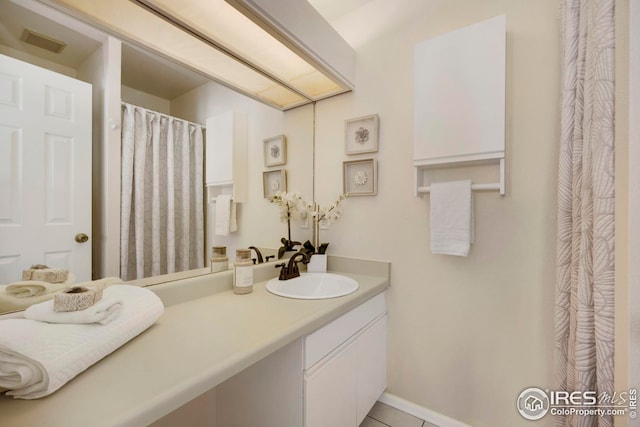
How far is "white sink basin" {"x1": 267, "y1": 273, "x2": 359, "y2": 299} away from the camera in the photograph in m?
1.41

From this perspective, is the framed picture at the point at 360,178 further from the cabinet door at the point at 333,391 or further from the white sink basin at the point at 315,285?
the cabinet door at the point at 333,391

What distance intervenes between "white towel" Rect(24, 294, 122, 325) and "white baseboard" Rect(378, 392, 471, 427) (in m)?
1.49

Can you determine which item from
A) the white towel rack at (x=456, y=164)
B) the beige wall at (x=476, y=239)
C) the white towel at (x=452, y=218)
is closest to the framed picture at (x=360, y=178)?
the beige wall at (x=476, y=239)

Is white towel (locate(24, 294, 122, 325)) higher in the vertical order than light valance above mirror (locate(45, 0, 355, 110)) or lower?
lower

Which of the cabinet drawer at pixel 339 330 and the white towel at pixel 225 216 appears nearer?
the cabinet drawer at pixel 339 330

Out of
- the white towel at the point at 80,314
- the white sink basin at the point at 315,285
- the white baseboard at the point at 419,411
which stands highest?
the white towel at the point at 80,314

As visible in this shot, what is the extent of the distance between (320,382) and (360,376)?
36 cm

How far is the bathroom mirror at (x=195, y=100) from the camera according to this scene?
78cm

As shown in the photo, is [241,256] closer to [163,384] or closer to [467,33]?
[163,384]

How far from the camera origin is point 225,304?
1.10m

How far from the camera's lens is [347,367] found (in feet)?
3.81

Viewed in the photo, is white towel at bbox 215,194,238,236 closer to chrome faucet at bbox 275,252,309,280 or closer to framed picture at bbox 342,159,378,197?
chrome faucet at bbox 275,252,309,280

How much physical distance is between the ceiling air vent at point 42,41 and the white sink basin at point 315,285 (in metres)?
1.16

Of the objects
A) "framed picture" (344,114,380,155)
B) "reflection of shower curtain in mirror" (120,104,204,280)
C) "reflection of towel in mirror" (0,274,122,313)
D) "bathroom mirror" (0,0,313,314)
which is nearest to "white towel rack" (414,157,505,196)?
"framed picture" (344,114,380,155)
